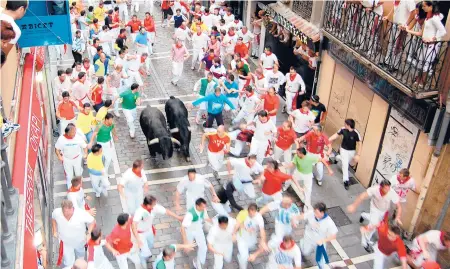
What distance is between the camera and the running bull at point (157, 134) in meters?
13.7

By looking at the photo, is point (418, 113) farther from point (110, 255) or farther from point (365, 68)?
point (110, 255)

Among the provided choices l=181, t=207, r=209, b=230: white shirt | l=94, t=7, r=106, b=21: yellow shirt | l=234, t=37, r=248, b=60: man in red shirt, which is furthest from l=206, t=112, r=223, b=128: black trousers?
l=94, t=7, r=106, b=21: yellow shirt

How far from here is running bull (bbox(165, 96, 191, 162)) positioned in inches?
562

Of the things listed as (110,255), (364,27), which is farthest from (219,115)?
(110,255)

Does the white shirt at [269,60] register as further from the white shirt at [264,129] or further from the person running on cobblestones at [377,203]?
the person running on cobblestones at [377,203]

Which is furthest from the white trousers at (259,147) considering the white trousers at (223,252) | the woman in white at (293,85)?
the white trousers at (223,252)

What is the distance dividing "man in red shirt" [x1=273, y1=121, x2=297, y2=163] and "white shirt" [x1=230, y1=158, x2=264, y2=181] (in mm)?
1699

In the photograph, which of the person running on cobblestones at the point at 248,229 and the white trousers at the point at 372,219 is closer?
the person running on cobblestones at the point at 248,229

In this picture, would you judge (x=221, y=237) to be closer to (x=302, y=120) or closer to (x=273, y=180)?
(x=273, y=180)

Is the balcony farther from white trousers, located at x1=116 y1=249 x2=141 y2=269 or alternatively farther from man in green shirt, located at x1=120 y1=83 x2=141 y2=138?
white trousers, located at x1=116 y1=249 x2=141 y2=269

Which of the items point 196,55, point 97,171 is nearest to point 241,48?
point 196,55

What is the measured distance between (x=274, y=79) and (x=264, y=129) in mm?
3923

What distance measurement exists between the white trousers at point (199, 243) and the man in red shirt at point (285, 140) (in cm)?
381

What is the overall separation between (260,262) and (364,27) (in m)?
6.50
